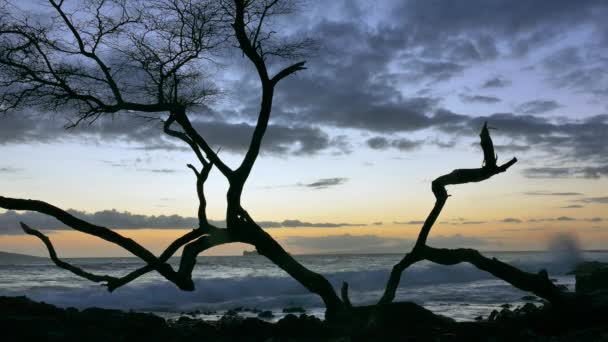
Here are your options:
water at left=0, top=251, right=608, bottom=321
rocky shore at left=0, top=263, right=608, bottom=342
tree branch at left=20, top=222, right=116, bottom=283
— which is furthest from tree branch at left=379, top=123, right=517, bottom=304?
water at left=0, top=251, right=608, bottom=321

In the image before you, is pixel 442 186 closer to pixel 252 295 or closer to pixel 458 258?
pixel 458 258

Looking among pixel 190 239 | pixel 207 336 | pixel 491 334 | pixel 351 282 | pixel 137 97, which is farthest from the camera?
pixel 351 282

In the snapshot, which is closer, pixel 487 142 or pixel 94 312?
pixel 487 142

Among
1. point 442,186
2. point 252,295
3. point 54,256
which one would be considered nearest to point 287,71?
point 442,186

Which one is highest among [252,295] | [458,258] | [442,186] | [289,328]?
[442,186]

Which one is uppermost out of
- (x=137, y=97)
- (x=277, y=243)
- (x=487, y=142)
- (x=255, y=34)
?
(x=255, y=34)

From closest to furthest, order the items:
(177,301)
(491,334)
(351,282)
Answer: (491,334)
(177,301)
(351,282)

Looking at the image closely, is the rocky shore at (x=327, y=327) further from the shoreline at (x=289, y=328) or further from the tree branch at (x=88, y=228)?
the tree branch at (x=88, y=228)

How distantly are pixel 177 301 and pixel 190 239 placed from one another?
17.1 metres

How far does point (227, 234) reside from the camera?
965 centimetres

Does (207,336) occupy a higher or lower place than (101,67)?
lower

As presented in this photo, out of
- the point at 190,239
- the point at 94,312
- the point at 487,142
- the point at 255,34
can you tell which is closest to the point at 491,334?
the point at 487,142

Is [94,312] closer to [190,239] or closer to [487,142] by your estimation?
[190,239]

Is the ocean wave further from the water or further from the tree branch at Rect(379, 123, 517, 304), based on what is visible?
the tree branch at Rect(379, 123, 517, 304)
